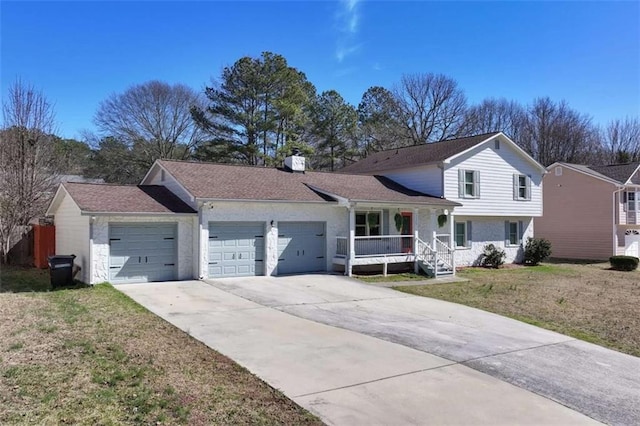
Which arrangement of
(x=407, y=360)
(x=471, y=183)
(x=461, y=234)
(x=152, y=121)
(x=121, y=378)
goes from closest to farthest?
1. (x=121, y=378)
2. (x=407, y=360)
3. (x=471, y=183)
4. (x=461, y=234)
5. (x=152, y=121)

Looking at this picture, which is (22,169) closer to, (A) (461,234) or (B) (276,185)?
(B) (276,185)

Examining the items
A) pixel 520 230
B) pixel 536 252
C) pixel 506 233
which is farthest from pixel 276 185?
pixel 536 252

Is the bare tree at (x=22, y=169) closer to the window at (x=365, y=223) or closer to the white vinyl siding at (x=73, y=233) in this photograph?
the white vinyl siding at (x=73, y=233)

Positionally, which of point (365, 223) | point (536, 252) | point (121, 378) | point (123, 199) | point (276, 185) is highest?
point (276, 185)

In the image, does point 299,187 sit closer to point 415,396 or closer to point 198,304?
point 198,304

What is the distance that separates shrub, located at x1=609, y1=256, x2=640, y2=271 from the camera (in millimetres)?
24562

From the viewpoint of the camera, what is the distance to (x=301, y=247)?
17.7 meters

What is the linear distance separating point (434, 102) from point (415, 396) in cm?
4030

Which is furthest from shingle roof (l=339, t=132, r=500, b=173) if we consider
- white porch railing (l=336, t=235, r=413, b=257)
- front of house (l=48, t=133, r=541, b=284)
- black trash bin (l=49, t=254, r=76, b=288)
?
black trash bin (l=49, t=254, r=76, b=288)

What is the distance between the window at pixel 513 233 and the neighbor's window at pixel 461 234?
324 cm

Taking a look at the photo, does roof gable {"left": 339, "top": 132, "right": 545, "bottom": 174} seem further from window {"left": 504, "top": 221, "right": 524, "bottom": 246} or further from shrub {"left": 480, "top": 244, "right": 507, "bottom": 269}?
shrub {"left": 480, "top": 244, "right": 507, "bottom": 269}

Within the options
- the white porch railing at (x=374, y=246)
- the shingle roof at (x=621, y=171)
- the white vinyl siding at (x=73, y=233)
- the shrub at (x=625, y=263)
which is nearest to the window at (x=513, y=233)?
the shrub at (x=625, y=263)

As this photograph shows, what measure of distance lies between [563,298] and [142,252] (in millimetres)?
13564

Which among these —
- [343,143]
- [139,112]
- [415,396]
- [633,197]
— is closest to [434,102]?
[343,143]
